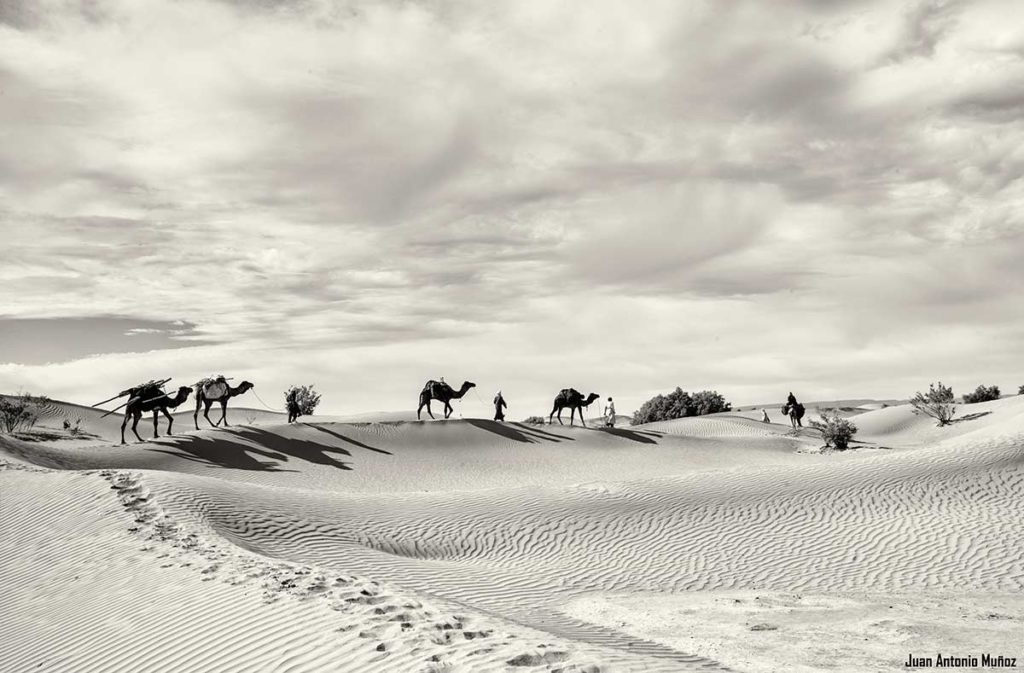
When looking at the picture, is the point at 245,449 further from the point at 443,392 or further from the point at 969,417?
the point at 969,417

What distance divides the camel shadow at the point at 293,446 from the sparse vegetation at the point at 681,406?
3388cm

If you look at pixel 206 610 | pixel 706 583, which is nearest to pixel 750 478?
pixel 706 583

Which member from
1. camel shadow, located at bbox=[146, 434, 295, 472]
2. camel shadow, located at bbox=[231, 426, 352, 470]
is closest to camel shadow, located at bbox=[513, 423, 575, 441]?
camel shadow, located at bbox=[231, 426, 352, 470]

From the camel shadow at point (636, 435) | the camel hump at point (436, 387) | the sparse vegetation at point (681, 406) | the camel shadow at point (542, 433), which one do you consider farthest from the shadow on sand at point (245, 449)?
the sparse vegetation at point (681, 406)

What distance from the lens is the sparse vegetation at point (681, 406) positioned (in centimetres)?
6053

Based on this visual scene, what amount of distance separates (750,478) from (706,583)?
7974 millimetres

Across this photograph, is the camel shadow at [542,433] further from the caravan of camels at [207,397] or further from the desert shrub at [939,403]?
the desert shrub at [939,403]

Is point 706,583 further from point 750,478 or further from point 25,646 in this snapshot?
point 25,646

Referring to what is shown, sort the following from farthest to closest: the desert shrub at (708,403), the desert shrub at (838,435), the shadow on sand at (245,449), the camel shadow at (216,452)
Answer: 1. the desert shrub at (708,403)
2. the desert shrub at (838,435)
3. the shadow on sand at (245,449)
4. the camel shadow at (216,452)

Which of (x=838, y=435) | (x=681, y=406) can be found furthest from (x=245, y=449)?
(x=681, y=406)

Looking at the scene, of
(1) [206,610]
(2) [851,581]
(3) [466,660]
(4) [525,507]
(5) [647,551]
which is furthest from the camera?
(4) [525,507]

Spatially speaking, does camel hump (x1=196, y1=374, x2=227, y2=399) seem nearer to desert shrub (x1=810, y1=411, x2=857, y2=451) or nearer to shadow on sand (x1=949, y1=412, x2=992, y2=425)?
desert shrub (x1=810, y1=411, x2=857, y2=451)

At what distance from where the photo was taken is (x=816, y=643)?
9906mm

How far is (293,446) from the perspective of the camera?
3241 centimetres
